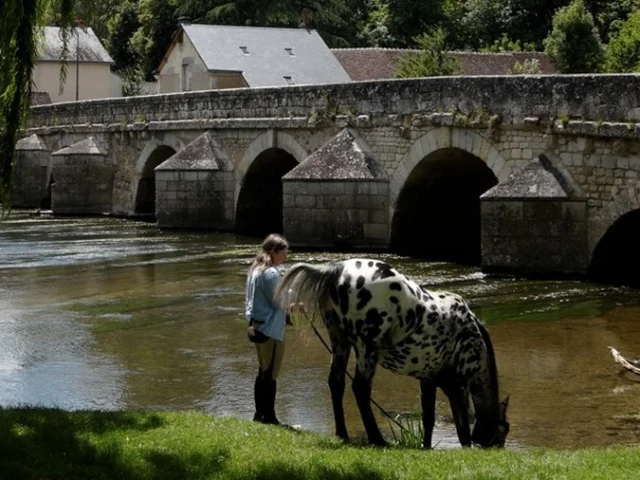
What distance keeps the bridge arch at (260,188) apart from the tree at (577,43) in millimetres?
16275

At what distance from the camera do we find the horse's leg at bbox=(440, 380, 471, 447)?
315 inches

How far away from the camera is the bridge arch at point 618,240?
53.1 ft

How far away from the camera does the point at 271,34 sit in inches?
1602

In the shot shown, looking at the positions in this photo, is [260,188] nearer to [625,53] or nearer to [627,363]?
[625,53]

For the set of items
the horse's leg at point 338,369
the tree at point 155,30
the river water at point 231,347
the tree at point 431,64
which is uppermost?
the tree at point 155,30

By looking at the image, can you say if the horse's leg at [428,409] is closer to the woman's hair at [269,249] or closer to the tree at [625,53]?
the woman's hair at [269,249]

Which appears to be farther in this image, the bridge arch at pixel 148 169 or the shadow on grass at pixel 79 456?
the bridge arch at pixel 148 169

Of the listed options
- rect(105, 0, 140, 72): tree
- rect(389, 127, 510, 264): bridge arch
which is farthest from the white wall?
rect(389, 127, 510, 264): bridge arch

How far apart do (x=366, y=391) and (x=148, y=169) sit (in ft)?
79.9

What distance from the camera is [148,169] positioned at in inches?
1242

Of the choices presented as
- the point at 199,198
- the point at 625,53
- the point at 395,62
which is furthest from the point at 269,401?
the point at 395,62

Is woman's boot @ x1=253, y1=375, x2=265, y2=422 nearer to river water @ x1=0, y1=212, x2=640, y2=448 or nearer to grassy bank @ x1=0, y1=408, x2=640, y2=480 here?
river water @ x1=0, y1=212, x2=640, y2=448

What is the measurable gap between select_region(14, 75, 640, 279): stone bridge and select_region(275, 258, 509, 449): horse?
8.48m

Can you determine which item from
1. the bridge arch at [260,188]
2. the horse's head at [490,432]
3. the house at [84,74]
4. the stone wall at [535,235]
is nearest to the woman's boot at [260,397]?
the horse's head at [490,432]
